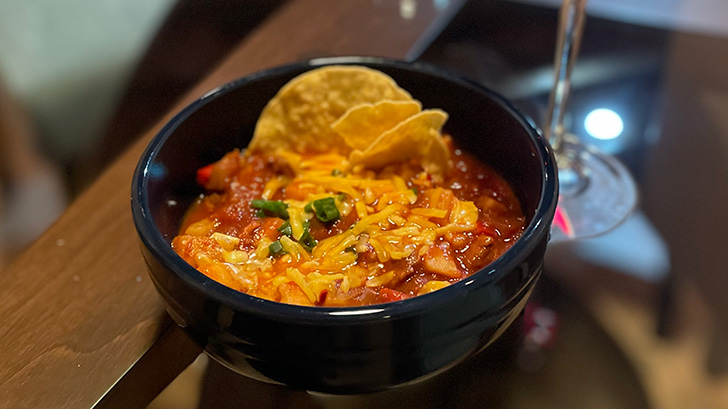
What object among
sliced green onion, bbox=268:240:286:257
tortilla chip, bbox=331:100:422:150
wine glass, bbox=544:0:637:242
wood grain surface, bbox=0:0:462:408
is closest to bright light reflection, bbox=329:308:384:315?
sliced green onion, bbox=268:240:286:257

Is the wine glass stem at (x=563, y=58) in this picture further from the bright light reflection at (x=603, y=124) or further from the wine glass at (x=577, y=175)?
the bright light reflection at (x=603, y=124)

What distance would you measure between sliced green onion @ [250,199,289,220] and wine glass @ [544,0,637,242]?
1.70 feet

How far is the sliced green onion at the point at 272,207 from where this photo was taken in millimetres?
1089

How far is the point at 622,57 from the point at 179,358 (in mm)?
1295

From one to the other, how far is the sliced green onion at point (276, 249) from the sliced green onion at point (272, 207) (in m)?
0.08

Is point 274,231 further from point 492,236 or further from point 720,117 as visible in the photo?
point 720,117

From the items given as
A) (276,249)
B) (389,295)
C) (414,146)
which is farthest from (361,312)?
(414,146)

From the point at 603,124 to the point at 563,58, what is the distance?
284 millimetres

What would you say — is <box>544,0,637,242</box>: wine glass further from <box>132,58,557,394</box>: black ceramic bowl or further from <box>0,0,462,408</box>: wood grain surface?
<box>0,0,462,408</box>: wood grain surface

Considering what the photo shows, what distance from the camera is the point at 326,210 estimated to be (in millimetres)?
1066

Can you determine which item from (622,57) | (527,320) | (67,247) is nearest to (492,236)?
(527,320)

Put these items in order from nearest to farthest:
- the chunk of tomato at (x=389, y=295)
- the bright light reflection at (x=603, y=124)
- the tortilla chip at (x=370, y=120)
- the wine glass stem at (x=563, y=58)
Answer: the chunk of tomato at (x=389, y=295) → the tortilla chip at (x=370, y=120) → the wine glass stem at (x=563, y=58) → the bright light reflection at (x=603, y=124)

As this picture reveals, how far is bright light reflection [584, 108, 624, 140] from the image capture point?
1567mm

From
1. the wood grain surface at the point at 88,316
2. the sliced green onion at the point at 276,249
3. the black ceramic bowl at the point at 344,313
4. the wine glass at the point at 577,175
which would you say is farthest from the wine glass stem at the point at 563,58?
the wood grain surface at the point at 88,316
